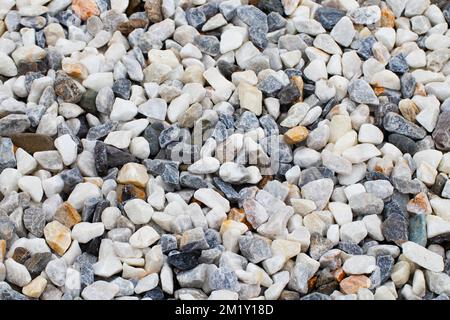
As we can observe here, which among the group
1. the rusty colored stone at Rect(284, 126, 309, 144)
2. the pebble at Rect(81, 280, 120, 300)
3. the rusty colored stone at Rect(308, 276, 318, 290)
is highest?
the rusty colored stone at Rect(284, 126, 309, 144)

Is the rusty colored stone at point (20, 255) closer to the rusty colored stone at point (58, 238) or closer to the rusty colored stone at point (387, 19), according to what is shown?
the rusty colored stone at point (58, 238)

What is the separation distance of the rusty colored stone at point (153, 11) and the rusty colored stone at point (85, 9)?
12 cm

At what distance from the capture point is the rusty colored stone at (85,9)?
1799 millimetres

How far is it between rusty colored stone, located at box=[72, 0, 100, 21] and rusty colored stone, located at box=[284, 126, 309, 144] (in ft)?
1.84

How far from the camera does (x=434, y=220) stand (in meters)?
1.41

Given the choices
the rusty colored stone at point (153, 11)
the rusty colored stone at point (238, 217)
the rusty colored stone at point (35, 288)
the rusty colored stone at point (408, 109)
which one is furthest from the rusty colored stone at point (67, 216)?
the rusty colored stone at point (408, 109)

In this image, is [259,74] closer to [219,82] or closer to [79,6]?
[219,82]

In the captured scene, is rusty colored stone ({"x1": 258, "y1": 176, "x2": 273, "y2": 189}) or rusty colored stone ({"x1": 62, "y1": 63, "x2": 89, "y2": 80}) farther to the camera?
rusty colored stone ({"x1": 62, "y1": 63, "x2": 89, "y2": 80})

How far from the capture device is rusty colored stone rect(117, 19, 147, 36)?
176cm

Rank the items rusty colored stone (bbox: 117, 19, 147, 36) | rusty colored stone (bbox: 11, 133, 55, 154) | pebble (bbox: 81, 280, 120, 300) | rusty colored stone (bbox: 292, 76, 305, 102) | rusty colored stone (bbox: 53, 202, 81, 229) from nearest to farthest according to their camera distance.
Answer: pebble (bbox: 81, 280, 120, 300) → rusty colored stone (bbox: 53, 202, 81, 229) → rusty colored stone (bbox: 11, 133, 55, 154) → rusty colored stone (bbox: 292, 76, 305, 102) → rusty colored stone (bbox: 117, 19, 147, 36)

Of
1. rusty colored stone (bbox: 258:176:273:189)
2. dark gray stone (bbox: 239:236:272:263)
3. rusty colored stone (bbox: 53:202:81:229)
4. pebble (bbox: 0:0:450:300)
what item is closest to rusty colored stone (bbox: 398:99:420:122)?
pebble (bbox: 0:0:450:300)


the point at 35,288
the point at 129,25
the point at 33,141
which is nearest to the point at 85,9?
the point at 129,25

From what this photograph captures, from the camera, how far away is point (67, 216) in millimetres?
1424

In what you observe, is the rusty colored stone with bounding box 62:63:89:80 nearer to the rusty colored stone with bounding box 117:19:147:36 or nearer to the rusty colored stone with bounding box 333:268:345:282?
the rusty colored stone with bounding box 117:19:147:36
